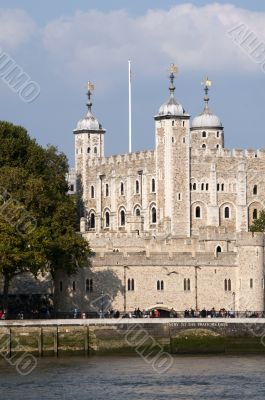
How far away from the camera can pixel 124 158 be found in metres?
144

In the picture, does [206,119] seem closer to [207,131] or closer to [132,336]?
[207,131]

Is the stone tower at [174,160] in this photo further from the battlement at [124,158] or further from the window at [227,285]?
A: the window at [227,285]

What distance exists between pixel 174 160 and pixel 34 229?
135 feet

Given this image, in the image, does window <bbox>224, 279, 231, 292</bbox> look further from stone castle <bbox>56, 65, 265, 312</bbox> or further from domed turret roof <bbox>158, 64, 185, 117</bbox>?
domed turret roof <bbox>158, 64, 185, 117</bbox>

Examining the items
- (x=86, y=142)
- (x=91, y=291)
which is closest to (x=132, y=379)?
(x=91, y=291)

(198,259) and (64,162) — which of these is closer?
(198,259)

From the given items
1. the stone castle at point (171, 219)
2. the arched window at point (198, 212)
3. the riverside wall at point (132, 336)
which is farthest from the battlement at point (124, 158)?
the riverside wall at point (132, 336)

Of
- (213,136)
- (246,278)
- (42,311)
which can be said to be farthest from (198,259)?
(213,136)

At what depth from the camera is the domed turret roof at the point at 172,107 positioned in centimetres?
13438

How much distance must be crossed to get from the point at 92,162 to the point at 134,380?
7242 cm

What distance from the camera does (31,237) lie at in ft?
305

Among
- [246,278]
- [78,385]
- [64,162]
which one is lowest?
[78,385]

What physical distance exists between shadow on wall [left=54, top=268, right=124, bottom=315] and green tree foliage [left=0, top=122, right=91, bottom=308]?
956mm

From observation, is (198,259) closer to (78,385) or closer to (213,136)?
(78,385)
